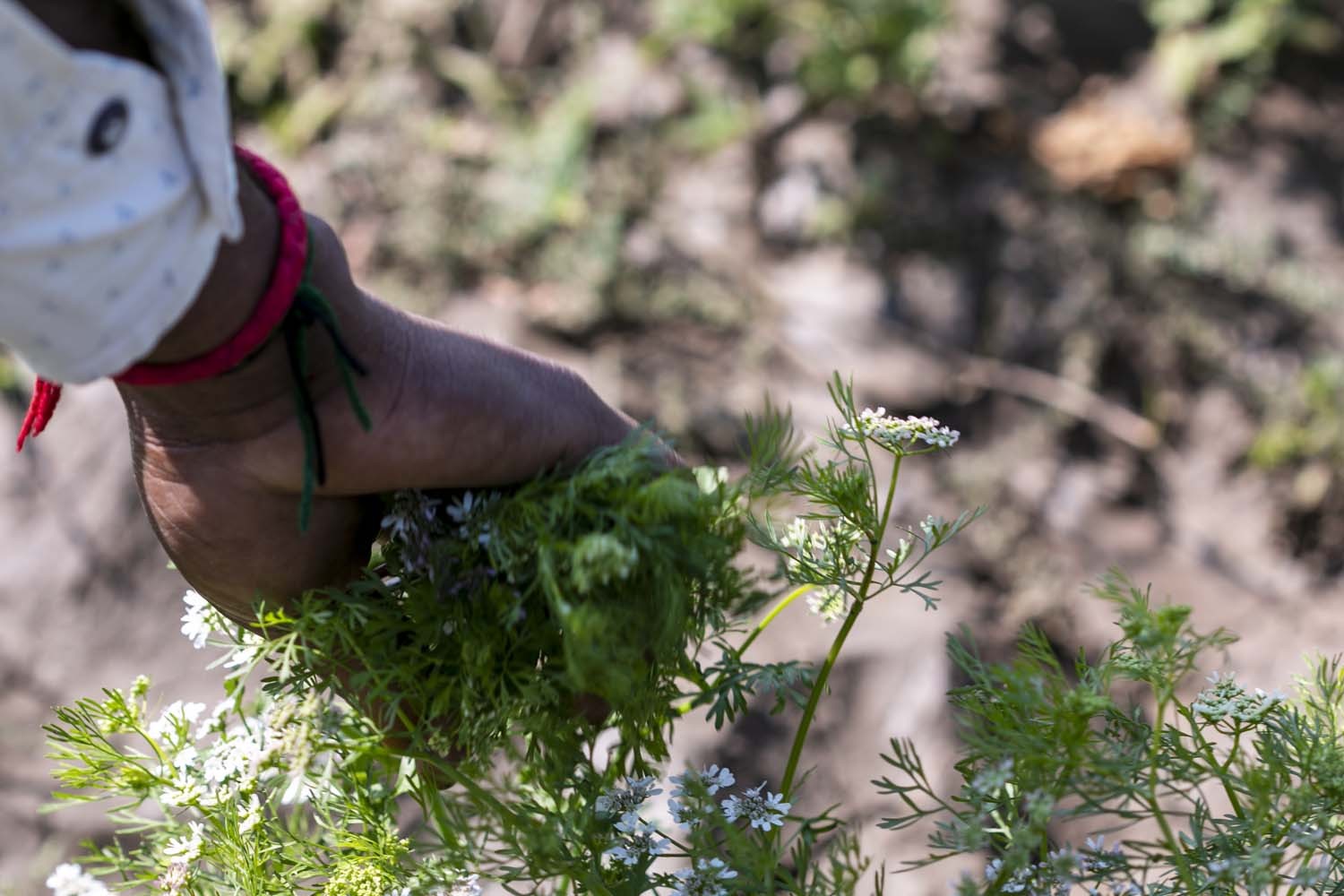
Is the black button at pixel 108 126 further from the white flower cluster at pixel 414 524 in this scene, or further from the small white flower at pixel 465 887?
the small white flower at pixel 465 887

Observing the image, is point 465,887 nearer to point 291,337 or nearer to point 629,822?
point 629,822

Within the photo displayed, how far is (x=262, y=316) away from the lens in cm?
64

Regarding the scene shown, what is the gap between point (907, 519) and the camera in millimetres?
2221

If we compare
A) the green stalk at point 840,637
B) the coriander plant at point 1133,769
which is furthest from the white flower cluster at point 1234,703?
the green stalk at point 840,637

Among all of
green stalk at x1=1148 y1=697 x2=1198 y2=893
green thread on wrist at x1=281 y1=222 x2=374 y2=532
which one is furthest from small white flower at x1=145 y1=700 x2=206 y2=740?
green stalk at x1=1148 y1=697 x2=1198 y2=893

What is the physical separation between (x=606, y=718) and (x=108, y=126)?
0.48m

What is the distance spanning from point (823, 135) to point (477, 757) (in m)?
2.18

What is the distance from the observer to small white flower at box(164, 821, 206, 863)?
0.78 metres

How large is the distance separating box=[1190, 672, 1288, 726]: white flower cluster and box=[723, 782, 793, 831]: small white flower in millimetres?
283

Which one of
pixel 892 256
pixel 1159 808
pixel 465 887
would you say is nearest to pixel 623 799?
pixel 465 887

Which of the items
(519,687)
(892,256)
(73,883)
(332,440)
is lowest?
(73,883)

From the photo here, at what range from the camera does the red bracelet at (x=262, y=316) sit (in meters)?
0.64

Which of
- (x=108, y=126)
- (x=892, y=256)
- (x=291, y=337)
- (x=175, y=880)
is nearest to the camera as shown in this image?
(x=108, y=126)

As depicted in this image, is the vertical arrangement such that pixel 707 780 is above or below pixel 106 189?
below
